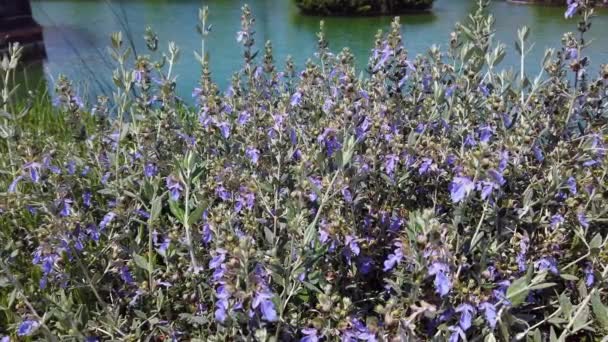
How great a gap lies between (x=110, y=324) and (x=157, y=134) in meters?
0.66

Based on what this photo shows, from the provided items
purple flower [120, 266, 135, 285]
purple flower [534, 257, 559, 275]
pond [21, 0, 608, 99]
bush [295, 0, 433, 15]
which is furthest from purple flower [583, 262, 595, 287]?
bush [295, 0, 433, 15]

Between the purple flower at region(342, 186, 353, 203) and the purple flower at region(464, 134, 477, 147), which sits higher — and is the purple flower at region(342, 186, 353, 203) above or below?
below

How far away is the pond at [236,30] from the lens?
17.4ft

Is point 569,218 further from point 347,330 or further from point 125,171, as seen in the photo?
point 125,171

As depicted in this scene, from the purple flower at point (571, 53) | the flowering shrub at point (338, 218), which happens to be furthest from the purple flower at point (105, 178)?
the purple flower at point (571, 53)

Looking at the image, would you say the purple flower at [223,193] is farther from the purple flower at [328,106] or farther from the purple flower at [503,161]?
the purple flower at [503,161]

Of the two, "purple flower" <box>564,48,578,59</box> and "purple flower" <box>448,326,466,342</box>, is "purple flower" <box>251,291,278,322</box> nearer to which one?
"purple flower" <box>448,326,466,342</box>

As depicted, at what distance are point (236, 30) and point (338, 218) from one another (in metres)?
6.30

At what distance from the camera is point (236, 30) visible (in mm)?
7230

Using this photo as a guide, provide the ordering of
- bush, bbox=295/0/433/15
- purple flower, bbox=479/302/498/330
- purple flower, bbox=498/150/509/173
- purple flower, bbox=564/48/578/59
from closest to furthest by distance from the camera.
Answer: purple flower, bbox=479/302/498/330 → purple flower, bbox=498/150/509/173 → purple flower, bbox=564/48/578/59 → bush, bbox=295/0/433/15

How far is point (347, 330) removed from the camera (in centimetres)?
119

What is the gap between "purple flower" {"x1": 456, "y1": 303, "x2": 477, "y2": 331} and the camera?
1.17 meters

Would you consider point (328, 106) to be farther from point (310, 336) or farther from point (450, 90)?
point (310, 336)

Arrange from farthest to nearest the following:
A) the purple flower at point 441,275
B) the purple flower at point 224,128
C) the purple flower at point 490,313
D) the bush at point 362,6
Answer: the bush at point 362,6 < the purple flower at point 224,128 < the purple flower at point 490,313 < the purple flower at point 441,275
